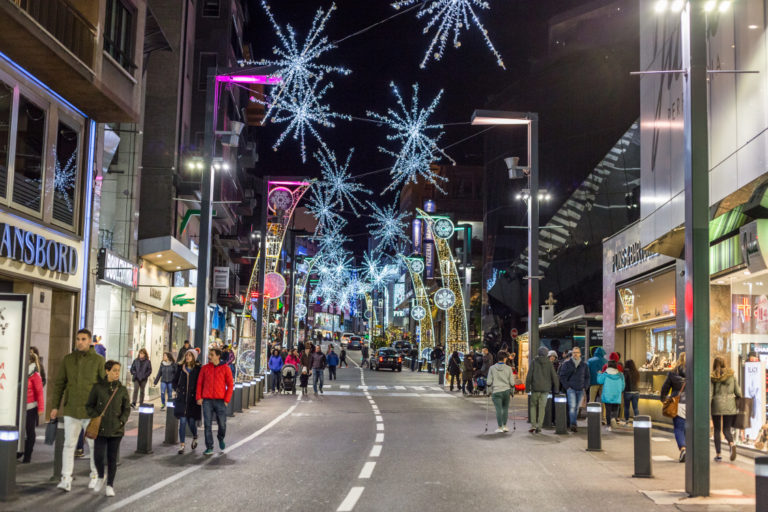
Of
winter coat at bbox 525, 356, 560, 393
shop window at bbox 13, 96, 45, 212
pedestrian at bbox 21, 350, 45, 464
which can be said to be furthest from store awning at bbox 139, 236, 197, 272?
pedestrian at bbox 21, 350, 45, 464

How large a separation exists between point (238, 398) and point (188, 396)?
29.6 feet

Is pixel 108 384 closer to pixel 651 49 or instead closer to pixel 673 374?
pixel 673 374

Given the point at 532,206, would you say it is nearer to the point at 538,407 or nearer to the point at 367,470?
the point at 538,407

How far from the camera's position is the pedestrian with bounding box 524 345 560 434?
2000 cm

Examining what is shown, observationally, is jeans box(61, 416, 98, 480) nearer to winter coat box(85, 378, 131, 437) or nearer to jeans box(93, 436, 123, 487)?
jeans box(93, 436, 123, 487)

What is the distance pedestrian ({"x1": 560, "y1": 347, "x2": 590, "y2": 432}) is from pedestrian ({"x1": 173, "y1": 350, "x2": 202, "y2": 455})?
911 cm

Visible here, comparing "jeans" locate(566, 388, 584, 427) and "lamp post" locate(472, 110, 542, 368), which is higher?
"lamp post" locate(472, 110, 542, 368)

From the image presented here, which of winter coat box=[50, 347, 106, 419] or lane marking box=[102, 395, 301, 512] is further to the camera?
winter coat box=[50, 347, 106, 419]

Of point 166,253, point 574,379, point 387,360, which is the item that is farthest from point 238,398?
point 387,360

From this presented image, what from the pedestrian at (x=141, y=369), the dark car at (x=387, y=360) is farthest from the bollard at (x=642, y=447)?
the dark car at (x=387, y=360)

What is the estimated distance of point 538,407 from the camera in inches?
786

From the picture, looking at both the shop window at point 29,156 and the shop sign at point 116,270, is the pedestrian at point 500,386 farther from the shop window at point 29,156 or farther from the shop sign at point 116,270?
the shop sign at point 116,270

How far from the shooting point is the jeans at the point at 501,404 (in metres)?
19.5

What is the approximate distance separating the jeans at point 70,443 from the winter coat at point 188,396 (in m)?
4.01
